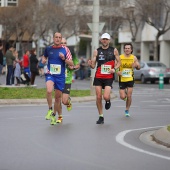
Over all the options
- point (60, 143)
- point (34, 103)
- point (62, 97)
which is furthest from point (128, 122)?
point (34, 103)

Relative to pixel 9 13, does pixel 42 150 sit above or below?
below

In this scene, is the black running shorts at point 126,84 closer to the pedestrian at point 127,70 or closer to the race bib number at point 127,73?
the pedestrian at point 127,70

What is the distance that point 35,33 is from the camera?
79125mm

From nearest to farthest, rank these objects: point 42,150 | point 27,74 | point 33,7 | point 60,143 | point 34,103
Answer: point 42,150, point 60,143, point 34,103, point 27,74, point 33,7

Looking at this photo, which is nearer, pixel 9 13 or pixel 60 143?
pixel 60 143

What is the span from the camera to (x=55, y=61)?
15758mm

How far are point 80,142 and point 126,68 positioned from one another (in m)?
6.16

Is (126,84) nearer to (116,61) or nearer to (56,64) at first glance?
(116,61)

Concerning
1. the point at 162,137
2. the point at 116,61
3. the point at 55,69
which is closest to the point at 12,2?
the point at 116,61

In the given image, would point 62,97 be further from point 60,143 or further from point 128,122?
point 60,143

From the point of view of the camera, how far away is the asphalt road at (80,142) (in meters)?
10.0

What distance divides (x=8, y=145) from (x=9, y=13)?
2600 inches

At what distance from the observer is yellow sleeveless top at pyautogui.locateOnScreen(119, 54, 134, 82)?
18359mm

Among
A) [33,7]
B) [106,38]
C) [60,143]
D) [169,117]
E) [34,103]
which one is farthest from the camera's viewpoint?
[33,7]
